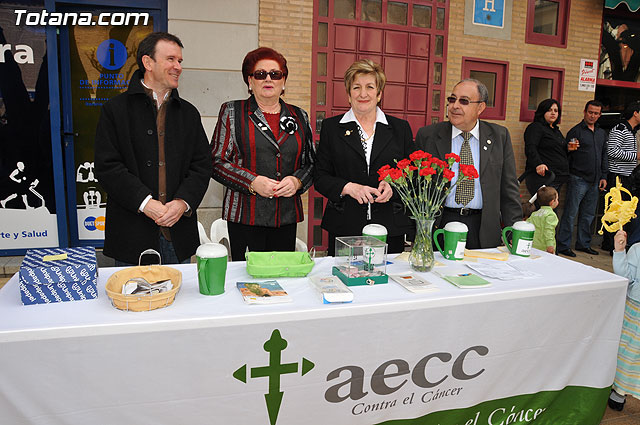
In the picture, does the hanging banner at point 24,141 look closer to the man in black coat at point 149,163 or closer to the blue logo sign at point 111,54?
the blue logo sign at point 111,54

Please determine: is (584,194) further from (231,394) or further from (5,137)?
(5,137)

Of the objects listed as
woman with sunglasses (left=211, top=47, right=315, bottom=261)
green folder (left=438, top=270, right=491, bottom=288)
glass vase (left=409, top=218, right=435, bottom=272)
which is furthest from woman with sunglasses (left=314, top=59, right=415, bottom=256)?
green folder (left=438, top=270, right=491, bottom=288)

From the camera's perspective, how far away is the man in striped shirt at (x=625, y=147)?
19.1ft

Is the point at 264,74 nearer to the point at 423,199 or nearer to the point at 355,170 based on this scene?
the point at 355,170

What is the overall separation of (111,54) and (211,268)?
3932 millimetres

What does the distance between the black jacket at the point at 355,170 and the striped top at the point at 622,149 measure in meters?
4.64

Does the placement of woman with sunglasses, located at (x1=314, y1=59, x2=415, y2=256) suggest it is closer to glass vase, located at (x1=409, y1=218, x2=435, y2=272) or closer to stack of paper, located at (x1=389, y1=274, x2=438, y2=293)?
glass vase, located at (x1=409, y1=218, x2=435, y2=272)

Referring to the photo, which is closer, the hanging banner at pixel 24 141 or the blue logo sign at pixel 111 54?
the hanging banner at pixel 24 141

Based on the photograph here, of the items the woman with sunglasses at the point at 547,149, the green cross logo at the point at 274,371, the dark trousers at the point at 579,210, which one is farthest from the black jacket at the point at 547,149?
the green cross logo at the point at 274,371

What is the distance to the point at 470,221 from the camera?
264 centimetres

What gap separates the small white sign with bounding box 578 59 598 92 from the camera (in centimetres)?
653

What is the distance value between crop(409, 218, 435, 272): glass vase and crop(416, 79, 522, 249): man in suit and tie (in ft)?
2.15

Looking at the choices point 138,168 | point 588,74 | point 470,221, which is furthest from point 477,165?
point 588,74

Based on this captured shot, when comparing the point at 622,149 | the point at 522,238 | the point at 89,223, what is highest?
the point at 622,149
